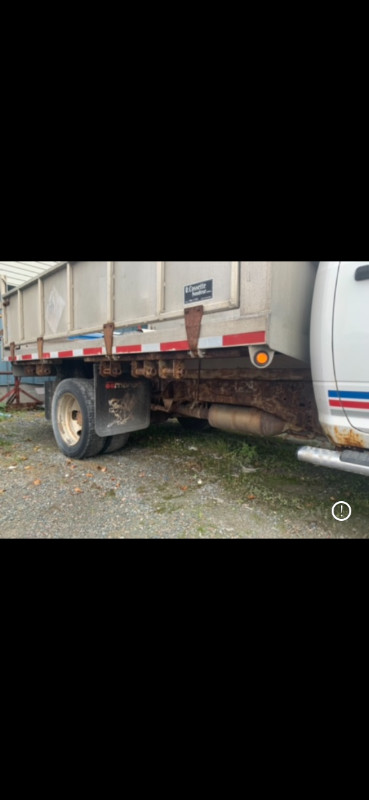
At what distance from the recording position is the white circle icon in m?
2.90

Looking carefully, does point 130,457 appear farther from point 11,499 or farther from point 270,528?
point 270,528

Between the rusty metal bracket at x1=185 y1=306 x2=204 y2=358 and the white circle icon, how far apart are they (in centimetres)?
182

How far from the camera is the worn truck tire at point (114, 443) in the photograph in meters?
4.27

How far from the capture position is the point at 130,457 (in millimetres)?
4352

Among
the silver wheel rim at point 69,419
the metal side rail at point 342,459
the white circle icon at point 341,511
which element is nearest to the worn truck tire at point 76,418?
the silver wheel rim at point 69,419

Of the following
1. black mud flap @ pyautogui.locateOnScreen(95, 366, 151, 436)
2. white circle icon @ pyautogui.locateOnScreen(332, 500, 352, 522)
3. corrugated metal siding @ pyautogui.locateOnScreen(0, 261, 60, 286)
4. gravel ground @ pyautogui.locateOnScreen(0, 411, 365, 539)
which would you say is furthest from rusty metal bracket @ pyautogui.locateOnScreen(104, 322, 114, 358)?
corrugated metal siding @ pyautogui.locateOnScreen(0, 261, 60, 286)

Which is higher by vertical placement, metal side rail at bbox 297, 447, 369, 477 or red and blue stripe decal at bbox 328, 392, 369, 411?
red and blue stripe decal at bbox 328, 392, 369, 411

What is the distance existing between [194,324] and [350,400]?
4.00 ft

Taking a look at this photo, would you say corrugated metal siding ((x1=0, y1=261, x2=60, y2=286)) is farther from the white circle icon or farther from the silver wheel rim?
the white circle icon

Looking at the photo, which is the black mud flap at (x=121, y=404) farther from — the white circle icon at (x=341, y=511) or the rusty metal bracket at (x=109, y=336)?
the white circle icon at (x=341, y=511)

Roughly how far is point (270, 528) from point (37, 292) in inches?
156

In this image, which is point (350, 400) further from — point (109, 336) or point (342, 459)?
point (109, 336)

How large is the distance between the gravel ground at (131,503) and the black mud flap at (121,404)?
454 millimetres

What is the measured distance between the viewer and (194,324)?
2.60 meters
